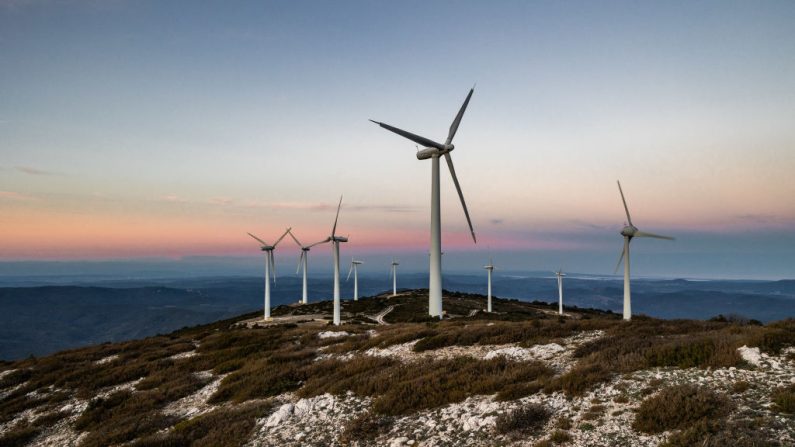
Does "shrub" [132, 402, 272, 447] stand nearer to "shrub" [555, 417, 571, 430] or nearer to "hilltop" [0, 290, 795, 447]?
"hilltop" [0, 290, 795, 447]

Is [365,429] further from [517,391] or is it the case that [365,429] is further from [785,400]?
[785,400]

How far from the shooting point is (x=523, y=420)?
1227cm

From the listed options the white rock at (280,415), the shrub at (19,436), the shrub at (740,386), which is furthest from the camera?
the shrub at (19,436)

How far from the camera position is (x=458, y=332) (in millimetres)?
25438

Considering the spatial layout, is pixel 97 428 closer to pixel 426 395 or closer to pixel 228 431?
pixel 228 431

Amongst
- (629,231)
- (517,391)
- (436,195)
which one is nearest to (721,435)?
(517,391)

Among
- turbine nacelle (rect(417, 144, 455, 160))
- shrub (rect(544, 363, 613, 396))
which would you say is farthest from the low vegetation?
turbine nacelle (rect(417, 144, 455, 160))

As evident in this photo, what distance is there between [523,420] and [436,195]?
28.8m

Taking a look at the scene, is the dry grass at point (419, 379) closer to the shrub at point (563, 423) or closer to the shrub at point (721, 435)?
the shrub at point (563, 423)

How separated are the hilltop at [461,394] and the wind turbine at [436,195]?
36.0ft

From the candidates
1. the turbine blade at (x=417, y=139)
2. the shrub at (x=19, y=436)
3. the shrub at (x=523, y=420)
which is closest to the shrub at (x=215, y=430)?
the shrub at (x=19, y=436)

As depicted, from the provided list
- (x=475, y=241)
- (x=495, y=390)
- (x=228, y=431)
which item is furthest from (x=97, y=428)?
(x=475, y=241)

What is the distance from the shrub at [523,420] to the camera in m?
11.9

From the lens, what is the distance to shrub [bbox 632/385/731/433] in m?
11.0
